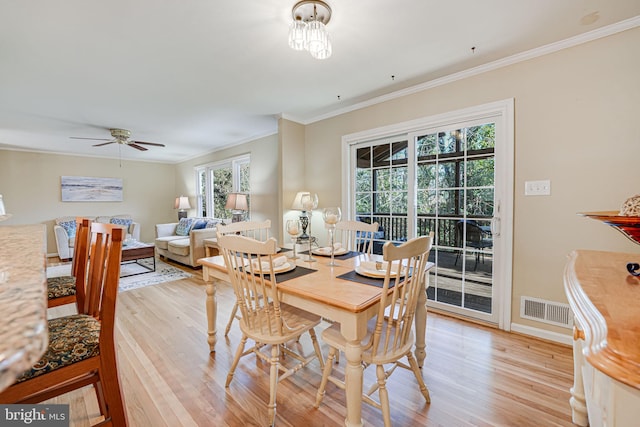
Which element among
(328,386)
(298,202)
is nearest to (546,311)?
(328,386)

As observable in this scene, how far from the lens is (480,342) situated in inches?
88.9

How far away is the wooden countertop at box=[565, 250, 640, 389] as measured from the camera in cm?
48

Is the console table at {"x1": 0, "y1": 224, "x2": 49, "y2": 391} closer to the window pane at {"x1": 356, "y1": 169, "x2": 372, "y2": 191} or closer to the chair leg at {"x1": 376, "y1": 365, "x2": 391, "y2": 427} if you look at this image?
the chair leg at {"x1": 376, "y1": 365, "x2": 391, "y2": 427}

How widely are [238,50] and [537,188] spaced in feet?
8.87

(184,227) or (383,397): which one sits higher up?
(184,227)

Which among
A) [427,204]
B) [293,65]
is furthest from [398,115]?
[293,65]

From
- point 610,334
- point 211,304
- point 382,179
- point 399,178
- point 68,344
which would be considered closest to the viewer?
point 610,334

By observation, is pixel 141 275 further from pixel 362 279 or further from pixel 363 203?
pixel 362 279

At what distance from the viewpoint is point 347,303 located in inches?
48.3

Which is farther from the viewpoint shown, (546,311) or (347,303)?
(546,311)

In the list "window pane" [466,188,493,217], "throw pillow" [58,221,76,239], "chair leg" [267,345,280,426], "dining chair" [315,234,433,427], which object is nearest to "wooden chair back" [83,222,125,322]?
"chair leg" [267,345,280,426]

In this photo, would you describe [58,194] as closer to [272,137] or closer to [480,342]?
[272,137]

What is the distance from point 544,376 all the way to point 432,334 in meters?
0.78

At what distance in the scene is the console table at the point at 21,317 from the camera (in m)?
0.28
